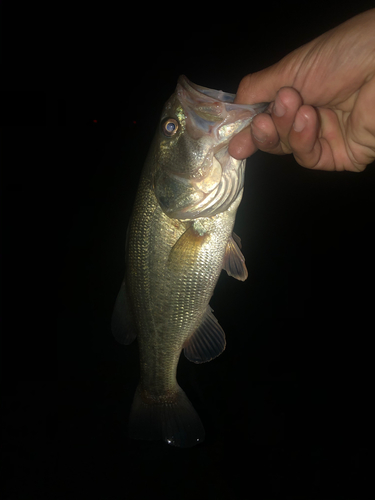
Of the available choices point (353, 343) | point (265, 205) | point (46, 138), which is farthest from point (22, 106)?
point (353, 343)

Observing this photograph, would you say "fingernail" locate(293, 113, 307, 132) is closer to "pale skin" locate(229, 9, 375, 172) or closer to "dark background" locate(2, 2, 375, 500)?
"pale skin" locate(229, 9, 375, 172)

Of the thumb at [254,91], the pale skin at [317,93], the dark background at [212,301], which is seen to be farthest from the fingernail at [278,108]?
the dark background at [212,301]

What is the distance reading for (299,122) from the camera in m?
1.10

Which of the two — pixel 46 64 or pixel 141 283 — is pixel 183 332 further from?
pixel 46 64

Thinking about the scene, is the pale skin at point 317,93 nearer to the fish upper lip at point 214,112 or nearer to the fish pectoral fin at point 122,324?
the fish upper lip at point 214,112

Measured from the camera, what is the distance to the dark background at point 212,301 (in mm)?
3553

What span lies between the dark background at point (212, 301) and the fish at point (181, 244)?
8.82 feet

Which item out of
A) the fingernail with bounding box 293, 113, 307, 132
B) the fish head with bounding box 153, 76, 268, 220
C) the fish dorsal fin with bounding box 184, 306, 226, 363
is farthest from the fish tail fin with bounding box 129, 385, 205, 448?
the fingernail with bounding box 293, 113, 307, 132

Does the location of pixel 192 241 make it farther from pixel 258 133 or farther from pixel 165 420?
pixel 165 420

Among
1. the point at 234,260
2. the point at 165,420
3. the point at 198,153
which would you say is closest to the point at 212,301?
the point at 165,420

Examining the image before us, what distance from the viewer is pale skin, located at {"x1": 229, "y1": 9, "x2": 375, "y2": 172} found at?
3.37 ft

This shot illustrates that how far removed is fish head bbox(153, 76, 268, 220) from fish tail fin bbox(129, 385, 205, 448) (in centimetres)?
117

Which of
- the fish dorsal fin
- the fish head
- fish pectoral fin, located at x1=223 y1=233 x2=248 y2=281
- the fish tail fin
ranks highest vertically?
the fish head

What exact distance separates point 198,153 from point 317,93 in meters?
0.58
